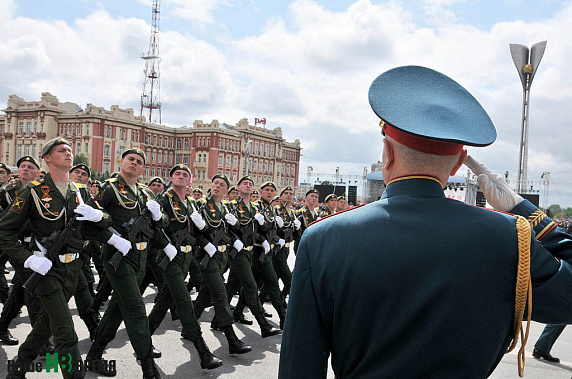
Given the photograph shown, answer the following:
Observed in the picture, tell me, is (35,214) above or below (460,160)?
below

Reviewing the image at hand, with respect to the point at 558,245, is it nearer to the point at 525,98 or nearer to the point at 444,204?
the point at 444,204

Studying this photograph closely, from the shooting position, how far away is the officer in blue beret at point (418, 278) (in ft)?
4.63

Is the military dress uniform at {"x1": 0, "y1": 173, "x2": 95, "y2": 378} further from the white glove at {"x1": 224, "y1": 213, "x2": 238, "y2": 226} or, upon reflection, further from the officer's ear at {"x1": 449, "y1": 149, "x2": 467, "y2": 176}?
the officer's ear at {"x1": 449, "y1": 149, "x2": 467, "y2": 176}

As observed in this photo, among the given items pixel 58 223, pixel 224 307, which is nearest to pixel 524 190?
pixel 224 307

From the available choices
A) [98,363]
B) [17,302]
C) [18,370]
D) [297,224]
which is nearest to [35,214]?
[18,370]

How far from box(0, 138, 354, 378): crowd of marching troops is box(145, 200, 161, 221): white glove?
0.01m

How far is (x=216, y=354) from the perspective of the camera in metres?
6.02

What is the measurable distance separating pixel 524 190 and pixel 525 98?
4.71 meters

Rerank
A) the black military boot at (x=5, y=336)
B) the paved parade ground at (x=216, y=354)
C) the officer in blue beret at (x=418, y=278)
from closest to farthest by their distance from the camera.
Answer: the officer in blue beret at (x=418, y=278) < the paved parade ground at (x=216, y=354) < the black military boot at (x=5, y=336)

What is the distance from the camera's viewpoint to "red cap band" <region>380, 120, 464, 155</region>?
1.49m

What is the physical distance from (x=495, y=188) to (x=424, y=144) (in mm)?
514

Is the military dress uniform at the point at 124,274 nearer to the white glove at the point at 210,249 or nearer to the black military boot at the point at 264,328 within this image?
the white glove at the point at 210,249

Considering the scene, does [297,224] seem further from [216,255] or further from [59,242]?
[59,242]

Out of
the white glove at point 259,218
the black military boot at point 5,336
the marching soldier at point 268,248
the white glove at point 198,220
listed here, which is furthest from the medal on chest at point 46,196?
the white glove at point 259,218
